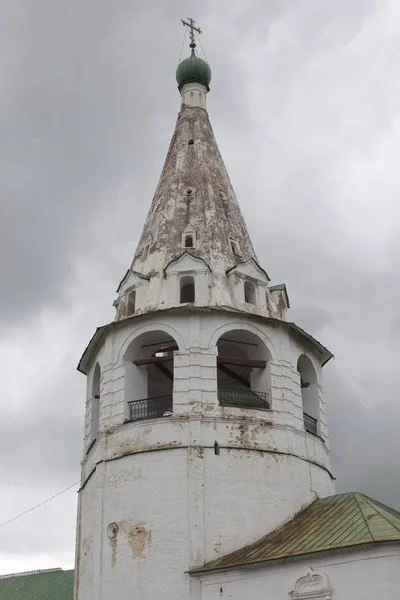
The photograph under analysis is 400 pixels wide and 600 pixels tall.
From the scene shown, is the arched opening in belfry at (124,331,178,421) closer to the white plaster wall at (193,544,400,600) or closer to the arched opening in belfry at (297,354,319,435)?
the arched opening in belfry at (297,354,319,435)

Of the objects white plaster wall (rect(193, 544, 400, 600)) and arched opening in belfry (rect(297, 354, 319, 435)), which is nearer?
white plaster wall (rect(193, 544, 400, 600))

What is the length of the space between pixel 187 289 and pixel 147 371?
227 cm

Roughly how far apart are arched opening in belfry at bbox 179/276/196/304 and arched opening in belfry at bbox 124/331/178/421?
3.77 feet

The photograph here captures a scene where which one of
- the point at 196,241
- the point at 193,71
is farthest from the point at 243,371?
the point at 193,71

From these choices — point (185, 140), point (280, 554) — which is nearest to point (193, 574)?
point (280, 554)

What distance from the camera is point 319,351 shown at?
1958 cm

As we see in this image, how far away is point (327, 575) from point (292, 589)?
2.41 ft

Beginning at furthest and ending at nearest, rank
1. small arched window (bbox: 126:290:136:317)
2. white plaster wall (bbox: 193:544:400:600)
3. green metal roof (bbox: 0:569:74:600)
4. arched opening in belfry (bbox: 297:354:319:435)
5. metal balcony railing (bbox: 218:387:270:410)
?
green metal roof (bbox: 0:569:74:600) < small arched window (bbox: 126:290:136:317) < arched opening in belfry (bbox: 297:354:319:435) < metal balcony railing (bbox: 218:387:270:410) < white plaster wall (bbox: 193:544:400:600)

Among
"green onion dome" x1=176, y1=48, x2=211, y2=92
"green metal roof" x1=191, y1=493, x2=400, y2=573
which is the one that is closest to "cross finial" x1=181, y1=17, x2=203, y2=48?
"green onion dome" x1=176, y1=48, x2=211, y2=92

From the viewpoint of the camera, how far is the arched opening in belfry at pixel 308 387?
19.0 metres

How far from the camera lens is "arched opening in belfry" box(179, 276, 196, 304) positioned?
19.3 m

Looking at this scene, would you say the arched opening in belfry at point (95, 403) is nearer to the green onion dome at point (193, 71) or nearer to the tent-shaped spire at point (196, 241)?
the tent-shaped spire at point (196, 241)

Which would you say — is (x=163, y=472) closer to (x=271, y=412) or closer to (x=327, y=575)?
(x=271, y=412)

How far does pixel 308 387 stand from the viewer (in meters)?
19.4
